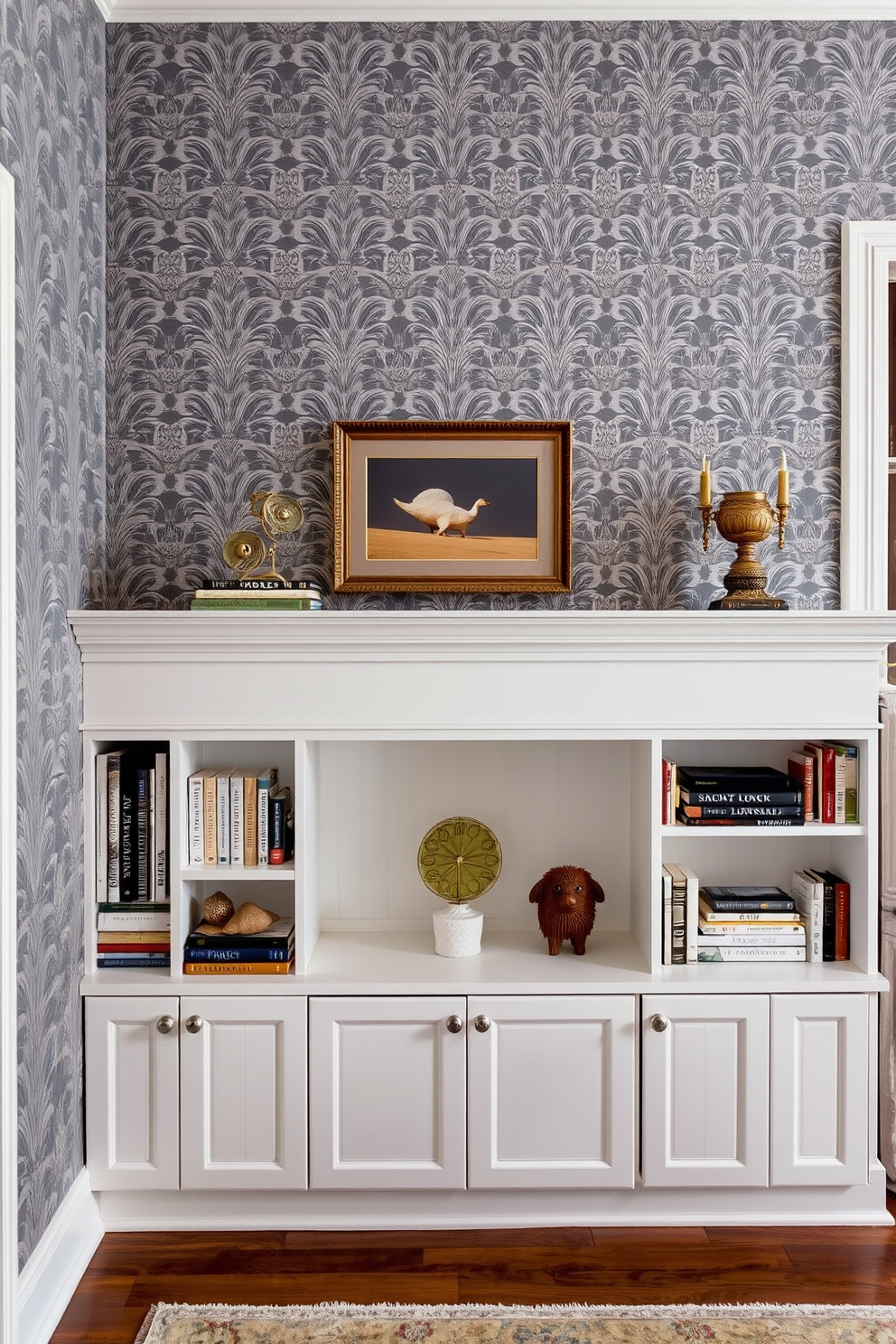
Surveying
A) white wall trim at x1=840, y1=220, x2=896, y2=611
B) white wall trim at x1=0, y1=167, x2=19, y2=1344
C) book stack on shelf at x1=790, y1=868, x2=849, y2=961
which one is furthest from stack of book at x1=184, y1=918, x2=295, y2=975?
white wall trim at x1=840, y1=220, x2=896, y2=611

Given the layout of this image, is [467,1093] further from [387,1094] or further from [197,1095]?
[197,1095]

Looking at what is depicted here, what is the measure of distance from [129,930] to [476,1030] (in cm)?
84

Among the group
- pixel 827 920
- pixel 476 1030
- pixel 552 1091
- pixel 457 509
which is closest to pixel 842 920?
pixel 827 920

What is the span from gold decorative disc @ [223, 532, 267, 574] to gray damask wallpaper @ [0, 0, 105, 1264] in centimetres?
34

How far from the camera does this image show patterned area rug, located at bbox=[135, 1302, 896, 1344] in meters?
1.82

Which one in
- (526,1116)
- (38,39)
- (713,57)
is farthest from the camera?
(713,57)

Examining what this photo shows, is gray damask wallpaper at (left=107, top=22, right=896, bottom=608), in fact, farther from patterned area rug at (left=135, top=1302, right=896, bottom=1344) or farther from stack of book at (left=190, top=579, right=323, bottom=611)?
patterned area rug at (left=135, top=1302, right=896, bottom=1344)

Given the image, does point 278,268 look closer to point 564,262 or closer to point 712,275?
point 564,262

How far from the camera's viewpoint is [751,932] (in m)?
2.26

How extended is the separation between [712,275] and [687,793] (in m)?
1.33

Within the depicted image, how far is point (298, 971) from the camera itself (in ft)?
7.07

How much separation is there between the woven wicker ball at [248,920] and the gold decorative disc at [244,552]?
822mm

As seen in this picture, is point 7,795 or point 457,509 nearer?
point 7,795

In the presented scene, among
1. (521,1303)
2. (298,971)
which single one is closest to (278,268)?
(298,971)
